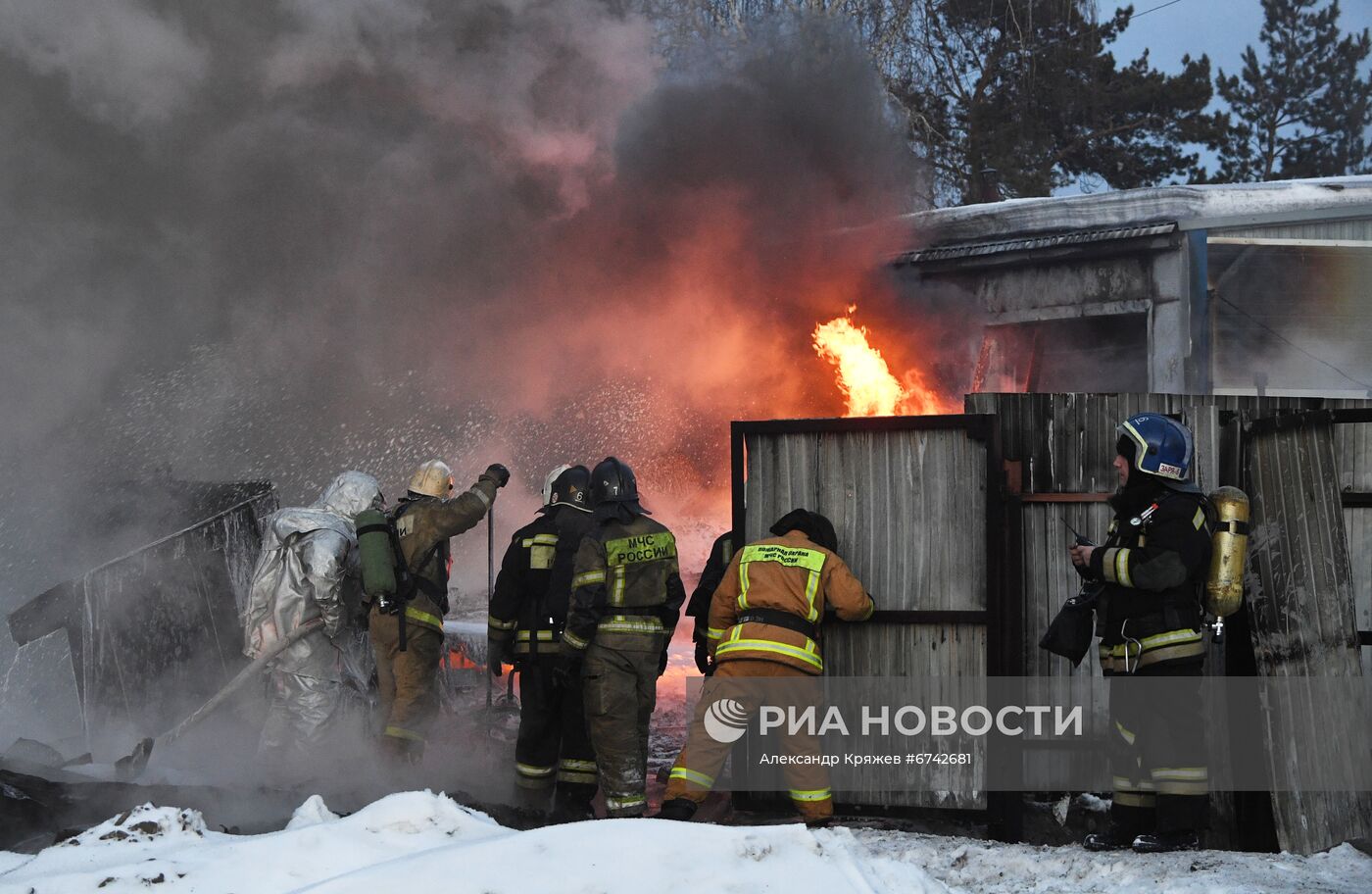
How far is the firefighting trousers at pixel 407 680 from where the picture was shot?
21.8ft

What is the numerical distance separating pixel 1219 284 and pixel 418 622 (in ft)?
22.8

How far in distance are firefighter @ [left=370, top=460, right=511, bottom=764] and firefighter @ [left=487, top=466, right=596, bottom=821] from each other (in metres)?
0.45

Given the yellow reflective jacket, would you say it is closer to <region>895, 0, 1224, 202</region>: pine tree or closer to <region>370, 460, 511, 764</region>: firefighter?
<region>370, 460, 511, 764</region>: firefighter

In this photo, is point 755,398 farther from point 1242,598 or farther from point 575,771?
point 1242,598

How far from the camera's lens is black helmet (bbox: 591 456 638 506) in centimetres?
610

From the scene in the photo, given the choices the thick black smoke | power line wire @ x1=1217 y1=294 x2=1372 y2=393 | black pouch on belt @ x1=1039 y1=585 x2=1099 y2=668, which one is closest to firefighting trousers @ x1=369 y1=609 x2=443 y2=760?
black pouch on belt @ x1=1039 y1=585 x2=1099 y2=668

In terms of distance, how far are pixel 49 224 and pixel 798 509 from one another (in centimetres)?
794

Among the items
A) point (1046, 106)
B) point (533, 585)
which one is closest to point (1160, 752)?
point (533, 585)

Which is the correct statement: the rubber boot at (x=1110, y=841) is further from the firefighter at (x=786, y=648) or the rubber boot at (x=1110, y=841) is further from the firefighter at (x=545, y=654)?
the firefighter at (x=545, y=654)

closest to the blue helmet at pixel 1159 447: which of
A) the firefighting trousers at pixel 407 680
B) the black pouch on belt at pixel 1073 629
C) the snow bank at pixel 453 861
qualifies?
the black pouch on belt at pixel 1073 629

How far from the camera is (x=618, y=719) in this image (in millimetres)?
5953

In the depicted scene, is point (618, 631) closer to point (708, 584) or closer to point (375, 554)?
point (708, 584)

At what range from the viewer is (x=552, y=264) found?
11.4 metres

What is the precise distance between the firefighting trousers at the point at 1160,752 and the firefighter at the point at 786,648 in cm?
116
